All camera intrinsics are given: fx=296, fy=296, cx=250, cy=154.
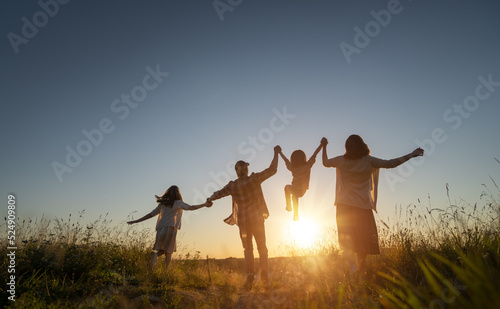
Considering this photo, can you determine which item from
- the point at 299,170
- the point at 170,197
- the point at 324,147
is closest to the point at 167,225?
the point at 170,197

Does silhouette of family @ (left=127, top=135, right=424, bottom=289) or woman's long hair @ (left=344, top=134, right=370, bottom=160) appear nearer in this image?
silhouette of family @ (left=127, top=135, right=424, bottom=289)

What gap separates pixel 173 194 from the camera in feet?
25.2

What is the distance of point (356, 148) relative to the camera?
5422 mm

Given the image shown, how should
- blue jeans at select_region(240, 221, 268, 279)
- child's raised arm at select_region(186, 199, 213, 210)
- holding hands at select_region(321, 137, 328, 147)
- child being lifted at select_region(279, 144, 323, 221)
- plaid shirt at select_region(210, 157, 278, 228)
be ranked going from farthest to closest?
child's raised arm at select_region(186, 199, 213, 210) < child being lifted at select_region(279, 144, 323, 221) < holding hands at select_region(321, 137, 328, 147) < plaid shirt at select_region(210, 157, 278, 228) < blue jeans at select_region(240, 221, 268, 279)

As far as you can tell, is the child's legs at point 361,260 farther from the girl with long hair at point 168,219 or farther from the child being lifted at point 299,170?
the girl with long hair at point 168,219

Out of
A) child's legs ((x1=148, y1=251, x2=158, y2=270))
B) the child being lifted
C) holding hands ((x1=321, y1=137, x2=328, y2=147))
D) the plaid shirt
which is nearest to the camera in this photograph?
the plaid shirt

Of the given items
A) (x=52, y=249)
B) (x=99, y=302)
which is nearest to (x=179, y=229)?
(x=52, y=249)

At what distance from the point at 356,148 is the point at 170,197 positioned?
4.72 meters

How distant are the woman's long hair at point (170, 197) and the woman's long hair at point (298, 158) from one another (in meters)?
A: 3.18

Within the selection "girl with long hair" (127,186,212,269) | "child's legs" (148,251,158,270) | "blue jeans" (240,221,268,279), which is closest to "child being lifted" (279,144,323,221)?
"blue jeans" (240,221,268,279)

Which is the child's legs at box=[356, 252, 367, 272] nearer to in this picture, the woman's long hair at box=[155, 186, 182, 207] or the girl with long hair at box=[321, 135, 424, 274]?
the girl with long hair at box=[321, 135, 424, 274]

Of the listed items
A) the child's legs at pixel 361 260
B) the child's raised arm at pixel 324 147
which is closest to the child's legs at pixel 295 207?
the child's raised arm at pixel 324 147

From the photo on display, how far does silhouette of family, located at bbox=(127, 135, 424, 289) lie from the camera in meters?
5.24

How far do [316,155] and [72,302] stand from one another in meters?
4.95
